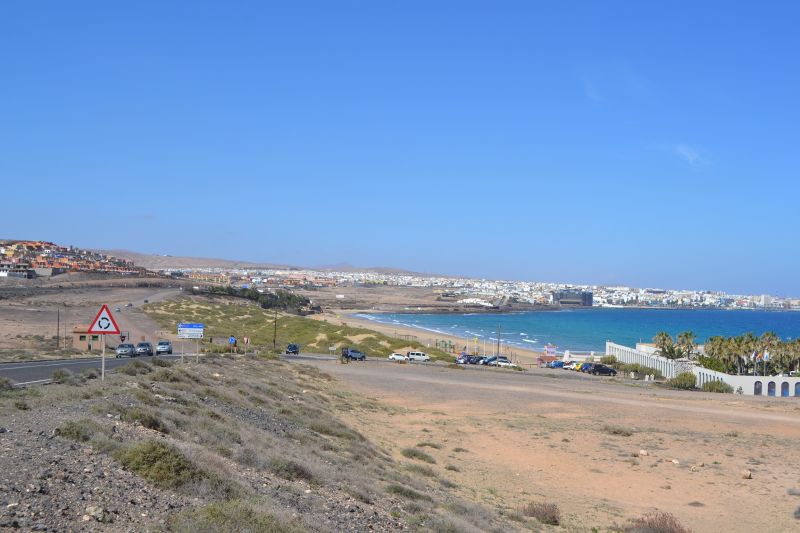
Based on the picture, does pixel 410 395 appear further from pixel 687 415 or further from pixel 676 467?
pixel 676 467

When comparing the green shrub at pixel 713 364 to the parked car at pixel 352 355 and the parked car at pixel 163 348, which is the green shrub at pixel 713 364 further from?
the parked car at pixel 163 348

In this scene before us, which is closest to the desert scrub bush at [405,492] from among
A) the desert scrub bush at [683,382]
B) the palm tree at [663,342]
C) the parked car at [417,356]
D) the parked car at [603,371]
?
the desert scrub bush at [683,382]

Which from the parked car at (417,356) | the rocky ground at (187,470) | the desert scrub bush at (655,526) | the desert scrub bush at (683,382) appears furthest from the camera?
the parked car at (417,356)

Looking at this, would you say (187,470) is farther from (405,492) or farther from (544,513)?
(544,513)

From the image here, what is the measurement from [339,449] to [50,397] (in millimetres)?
6572

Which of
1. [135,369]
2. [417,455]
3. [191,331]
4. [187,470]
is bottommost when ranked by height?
[417,455]

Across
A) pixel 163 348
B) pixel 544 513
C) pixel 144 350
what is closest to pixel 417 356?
pixel 163 348

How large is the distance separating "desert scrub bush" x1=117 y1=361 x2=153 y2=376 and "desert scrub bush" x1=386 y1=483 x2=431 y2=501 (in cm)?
1109

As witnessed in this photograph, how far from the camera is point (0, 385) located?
16859mm

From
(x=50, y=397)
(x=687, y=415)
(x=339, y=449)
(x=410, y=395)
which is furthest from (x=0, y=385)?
(x=687, y=415)

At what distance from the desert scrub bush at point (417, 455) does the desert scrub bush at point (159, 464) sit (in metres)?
11.5

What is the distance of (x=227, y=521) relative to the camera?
7.13 metres

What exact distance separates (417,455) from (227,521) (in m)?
13.6

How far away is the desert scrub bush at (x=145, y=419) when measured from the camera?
40.3 feet
